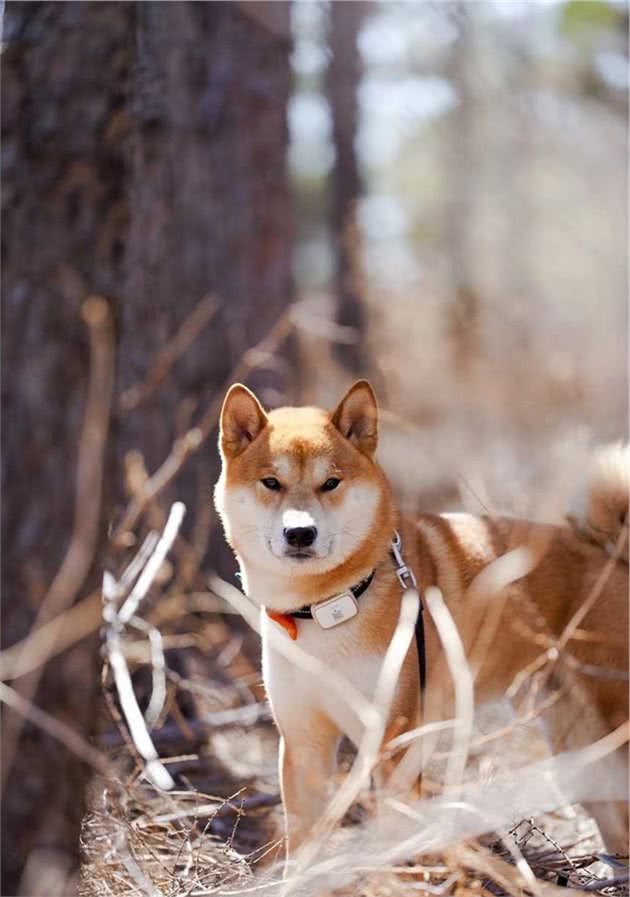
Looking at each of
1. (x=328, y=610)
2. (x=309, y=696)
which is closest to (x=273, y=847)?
(x=309, y=696)

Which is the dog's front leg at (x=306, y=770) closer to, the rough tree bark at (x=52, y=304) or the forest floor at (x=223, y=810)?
the forest floor at (x=223, y=810)

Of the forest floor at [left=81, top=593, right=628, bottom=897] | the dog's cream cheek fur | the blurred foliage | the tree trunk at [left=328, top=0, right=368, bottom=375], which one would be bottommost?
the forest floor at [left=81, top=593, right=628, bottom=897]

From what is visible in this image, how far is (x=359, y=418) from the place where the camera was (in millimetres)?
3770

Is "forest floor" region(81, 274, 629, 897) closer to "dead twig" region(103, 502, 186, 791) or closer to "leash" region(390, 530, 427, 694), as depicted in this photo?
"dead twig" region(103, 502, 186, 791)

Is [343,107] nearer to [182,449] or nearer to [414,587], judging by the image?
[182,449]

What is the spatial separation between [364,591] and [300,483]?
1.30 ft

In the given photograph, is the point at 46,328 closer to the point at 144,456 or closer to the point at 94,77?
the point at 94,77

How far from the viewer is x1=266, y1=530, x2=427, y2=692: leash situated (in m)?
3.60

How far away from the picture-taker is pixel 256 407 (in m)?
3.75

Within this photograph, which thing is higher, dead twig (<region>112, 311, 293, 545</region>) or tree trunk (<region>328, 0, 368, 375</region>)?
tree trunk (<region>328, 0, 368, 375</region>)

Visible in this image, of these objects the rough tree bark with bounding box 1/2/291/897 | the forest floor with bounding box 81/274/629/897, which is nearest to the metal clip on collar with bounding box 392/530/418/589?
the forest floor with bounding box 81/274/629/897

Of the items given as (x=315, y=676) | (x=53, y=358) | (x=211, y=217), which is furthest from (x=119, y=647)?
(x=211, y=217)

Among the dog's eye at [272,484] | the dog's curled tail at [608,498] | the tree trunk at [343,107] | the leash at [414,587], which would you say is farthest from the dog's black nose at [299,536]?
the tree trunk at [343,107]

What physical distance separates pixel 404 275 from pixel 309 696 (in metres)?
15.6
